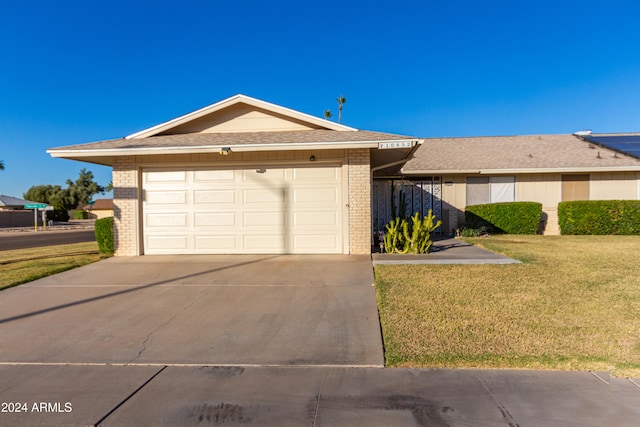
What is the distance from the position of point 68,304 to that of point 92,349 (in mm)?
2370

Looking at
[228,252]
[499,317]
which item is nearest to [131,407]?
[499,317]

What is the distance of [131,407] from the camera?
137 inches

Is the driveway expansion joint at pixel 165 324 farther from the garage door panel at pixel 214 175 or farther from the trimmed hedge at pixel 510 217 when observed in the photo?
the trimmed hedge at pixel 510 217

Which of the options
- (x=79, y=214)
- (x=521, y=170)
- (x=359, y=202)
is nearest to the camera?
(x=359, y=202)

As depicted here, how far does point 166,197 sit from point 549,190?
587 inches

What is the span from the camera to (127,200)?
10898 mm

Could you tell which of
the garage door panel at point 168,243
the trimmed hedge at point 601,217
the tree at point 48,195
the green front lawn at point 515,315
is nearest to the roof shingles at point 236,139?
the garage door panel at point 168,243

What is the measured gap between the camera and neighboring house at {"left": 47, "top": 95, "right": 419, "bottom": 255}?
1039cm

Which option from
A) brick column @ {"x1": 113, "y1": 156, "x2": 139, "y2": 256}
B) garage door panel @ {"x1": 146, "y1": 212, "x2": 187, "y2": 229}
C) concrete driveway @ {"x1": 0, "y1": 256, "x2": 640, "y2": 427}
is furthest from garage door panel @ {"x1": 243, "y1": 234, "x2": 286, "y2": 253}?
concrete driveway @ {"x1": 0, "y1": 256, "x2": 640, "y2": 427}

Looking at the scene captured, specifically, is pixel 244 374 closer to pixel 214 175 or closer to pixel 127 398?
pixel 127 398

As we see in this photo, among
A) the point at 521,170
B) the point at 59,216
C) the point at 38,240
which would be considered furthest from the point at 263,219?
the point at 59,216

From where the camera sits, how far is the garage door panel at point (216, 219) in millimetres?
10852

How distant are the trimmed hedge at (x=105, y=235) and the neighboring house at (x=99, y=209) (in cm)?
5299

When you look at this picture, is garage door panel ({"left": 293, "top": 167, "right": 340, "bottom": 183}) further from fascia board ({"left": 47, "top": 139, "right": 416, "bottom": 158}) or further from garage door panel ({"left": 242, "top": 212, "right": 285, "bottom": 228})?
garage door panel ({"left": 242, "top": 212, "right": 285, "bottom": 228})
